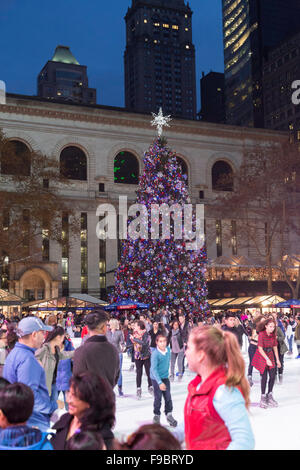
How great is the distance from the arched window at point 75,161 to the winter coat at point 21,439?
156 ft

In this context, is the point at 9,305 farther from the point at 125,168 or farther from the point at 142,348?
the point at 142,348

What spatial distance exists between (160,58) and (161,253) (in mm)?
136257

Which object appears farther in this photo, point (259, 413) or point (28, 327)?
point (259, 413)

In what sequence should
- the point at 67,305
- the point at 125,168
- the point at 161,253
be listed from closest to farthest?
the point at 161,253 < the point at 67,305 < the point at 125,168

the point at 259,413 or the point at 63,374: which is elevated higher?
the point at 63,374

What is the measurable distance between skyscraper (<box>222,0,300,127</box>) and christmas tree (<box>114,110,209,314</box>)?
7534 cm

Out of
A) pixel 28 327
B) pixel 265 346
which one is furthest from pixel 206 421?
pixel 265 346

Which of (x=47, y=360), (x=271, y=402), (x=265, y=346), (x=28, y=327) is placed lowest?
(x=271, y=402)

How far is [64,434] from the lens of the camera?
2.93 meters

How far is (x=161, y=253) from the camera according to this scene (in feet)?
85.0

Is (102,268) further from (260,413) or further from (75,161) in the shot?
(260,413)

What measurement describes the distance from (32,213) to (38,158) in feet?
11.7

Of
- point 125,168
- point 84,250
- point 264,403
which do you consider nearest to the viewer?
point 264,403
